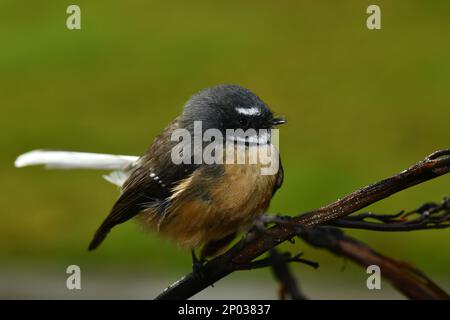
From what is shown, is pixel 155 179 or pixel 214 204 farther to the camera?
pixel 155 179

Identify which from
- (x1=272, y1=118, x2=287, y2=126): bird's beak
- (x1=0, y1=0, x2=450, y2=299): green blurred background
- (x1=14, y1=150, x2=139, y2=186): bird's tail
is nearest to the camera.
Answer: (x1=14, y1=150, x2=139, y2=186): bird's tail

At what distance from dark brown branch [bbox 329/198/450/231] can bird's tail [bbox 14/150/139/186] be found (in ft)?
4.12

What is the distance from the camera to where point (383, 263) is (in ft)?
4.68

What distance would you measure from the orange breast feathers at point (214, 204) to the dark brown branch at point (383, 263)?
3.15ft

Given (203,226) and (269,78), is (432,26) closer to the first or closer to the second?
(269,78)

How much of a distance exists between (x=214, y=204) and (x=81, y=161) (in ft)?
1.87

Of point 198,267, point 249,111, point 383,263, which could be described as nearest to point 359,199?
point 383,263

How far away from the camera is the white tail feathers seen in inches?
102

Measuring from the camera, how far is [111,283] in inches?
224

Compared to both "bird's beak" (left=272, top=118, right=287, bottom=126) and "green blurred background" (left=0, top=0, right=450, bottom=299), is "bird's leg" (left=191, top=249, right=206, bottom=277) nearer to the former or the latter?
"bird's beak" (left=272, top=118, right=287, bottom=126)

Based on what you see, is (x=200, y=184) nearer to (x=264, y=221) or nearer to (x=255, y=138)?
(x=255, y=138)

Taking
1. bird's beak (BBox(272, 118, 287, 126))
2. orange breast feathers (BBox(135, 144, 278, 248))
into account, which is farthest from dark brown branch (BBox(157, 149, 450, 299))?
bird's beak (BBox(272, 118, 287, 126))

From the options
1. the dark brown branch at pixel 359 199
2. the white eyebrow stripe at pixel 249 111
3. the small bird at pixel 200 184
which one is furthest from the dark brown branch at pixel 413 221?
the white eyebrow stripe at pixel 249 111
